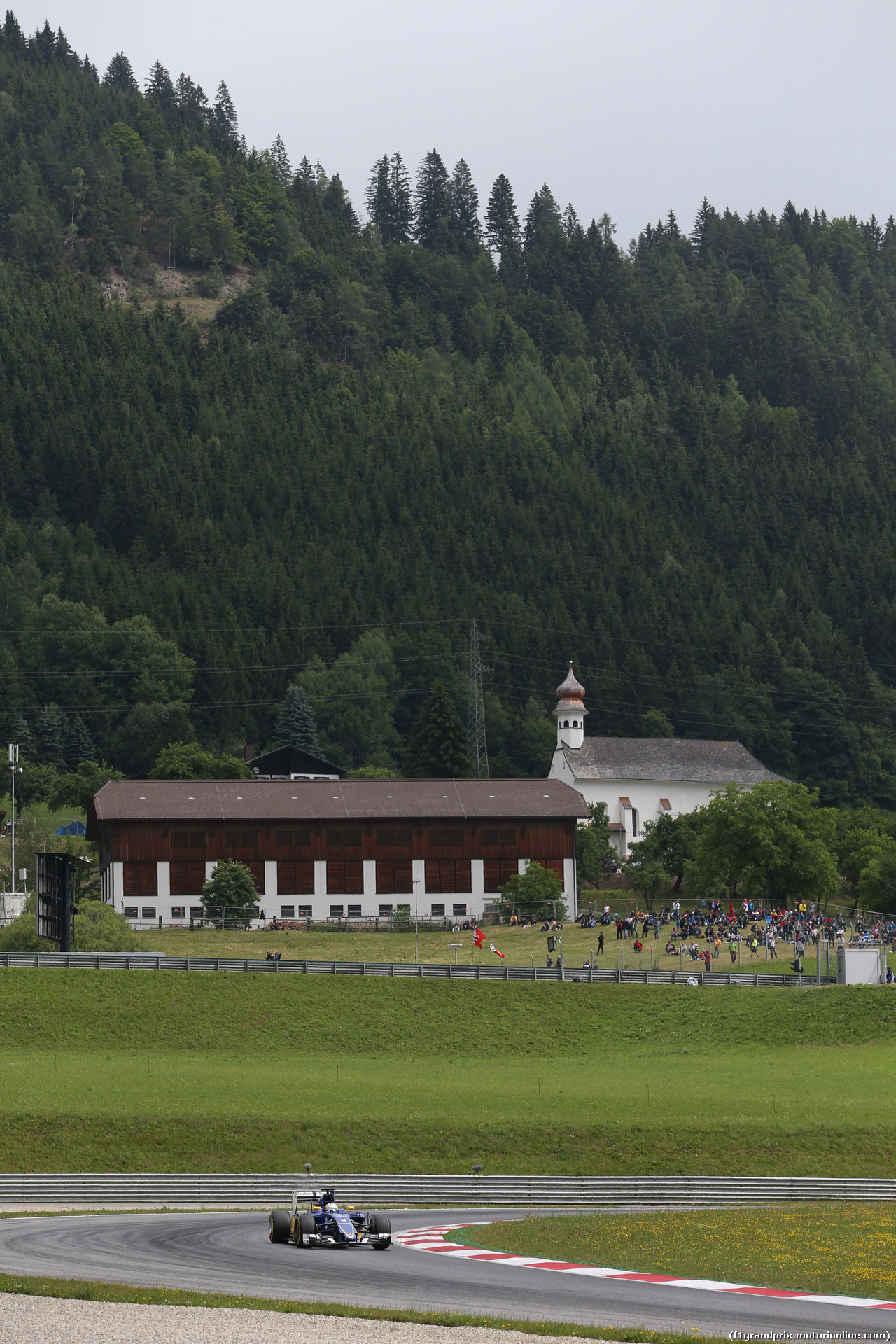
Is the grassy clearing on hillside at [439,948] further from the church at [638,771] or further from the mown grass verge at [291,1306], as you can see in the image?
the church at [638,771]

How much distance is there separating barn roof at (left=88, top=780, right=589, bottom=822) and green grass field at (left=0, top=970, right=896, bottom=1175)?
3696cm

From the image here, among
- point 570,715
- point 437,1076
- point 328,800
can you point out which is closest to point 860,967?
point 437,1076

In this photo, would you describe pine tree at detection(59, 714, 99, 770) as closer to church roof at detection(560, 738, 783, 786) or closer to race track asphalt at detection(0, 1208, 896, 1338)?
church roof at detection(560, 738, 783, 786)

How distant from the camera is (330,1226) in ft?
84.9

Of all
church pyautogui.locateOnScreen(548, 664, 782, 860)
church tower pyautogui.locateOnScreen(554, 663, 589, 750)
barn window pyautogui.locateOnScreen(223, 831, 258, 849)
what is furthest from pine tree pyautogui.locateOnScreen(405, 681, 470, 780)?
barn window pyautogui.locateOnScreen(223, 831, 258, 849)

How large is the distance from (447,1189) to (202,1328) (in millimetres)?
15923

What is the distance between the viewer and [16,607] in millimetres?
198250

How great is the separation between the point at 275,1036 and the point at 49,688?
13085cm

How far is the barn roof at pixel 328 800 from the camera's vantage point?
99062mm

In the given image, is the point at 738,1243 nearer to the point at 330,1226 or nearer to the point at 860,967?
the point at 330,1226

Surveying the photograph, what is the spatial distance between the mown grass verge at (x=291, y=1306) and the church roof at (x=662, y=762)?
119606 mm

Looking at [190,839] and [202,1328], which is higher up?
[190,839]

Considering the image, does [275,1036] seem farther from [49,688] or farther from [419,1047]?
[49,688]

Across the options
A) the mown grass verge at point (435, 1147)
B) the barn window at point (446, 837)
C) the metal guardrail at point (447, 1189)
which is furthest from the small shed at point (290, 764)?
the metal guardrail at point (447, 1189)
